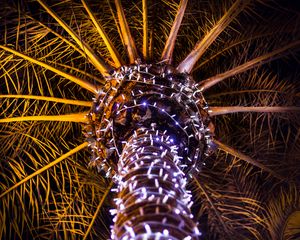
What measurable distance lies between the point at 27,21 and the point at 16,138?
1.72 m

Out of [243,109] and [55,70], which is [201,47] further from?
[55,70]

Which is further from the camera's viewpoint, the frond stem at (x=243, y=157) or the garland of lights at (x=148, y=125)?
the frond stem at (x=243, y=157)

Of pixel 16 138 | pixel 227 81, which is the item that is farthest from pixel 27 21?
pixel 227 81

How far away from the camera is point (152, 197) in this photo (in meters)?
3.04

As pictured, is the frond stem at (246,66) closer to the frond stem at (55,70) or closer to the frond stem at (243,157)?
the frond stem at (243,157)

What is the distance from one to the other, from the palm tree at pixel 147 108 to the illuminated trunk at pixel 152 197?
3.03 feet

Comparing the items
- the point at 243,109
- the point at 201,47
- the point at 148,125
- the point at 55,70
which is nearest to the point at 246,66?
the point at 243,109

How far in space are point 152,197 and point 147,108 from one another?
1.81 meters

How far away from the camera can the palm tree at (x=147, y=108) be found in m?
5.05

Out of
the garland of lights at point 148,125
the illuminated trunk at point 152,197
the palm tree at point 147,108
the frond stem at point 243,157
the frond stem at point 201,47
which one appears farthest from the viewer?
the frond stem at point 243,157

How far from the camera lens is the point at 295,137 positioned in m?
6.59

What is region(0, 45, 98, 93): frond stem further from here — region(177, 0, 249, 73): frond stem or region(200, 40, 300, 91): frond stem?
region(200, 40, 300, 91): frond stem

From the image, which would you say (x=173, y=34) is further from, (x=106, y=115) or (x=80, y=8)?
(x=80, y=8)

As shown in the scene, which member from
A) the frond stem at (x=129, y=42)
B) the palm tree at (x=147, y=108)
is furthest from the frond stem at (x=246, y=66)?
the frond stem at (x=129, y=42)
